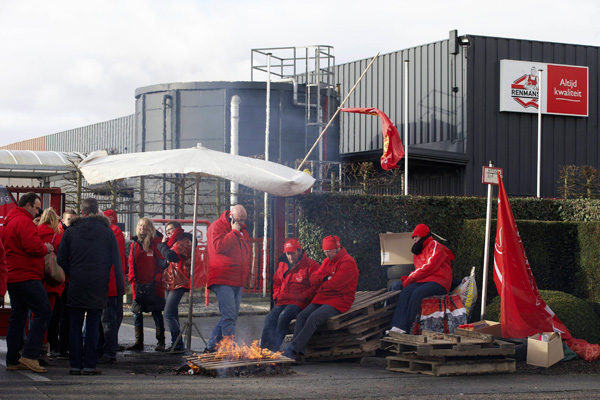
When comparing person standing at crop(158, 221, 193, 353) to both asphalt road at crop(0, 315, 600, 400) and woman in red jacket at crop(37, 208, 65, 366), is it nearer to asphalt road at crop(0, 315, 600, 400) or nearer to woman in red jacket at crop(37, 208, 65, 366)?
asphalt road at crop(0, 315, 600, 400)

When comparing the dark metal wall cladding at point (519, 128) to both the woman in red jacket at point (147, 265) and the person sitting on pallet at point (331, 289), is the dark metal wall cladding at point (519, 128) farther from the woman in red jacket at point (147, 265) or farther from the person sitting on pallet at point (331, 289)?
the woman in red jacket at point (147, 265)

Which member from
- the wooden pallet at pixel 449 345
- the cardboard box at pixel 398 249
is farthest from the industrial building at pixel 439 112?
the wooden pallet at pixel 449 345

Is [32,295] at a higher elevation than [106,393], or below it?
higher

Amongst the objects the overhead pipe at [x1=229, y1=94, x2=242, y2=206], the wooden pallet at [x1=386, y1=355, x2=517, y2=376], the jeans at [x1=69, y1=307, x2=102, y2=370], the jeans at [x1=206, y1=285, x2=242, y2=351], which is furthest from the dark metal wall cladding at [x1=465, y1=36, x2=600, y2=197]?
the jeans at [x1=69, y1=307, x2=102, y2=370]

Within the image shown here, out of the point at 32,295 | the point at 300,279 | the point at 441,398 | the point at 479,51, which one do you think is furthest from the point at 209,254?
the point at 479,51

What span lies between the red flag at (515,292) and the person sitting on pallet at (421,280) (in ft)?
2.56

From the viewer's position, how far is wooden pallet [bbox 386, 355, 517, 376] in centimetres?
820

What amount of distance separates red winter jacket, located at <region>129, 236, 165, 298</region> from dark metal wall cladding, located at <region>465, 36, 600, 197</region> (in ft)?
56.7

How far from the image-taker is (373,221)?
12.9 m

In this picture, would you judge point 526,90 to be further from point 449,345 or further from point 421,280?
point 449,345

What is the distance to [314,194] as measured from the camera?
12586 mm

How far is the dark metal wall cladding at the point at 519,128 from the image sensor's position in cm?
2567

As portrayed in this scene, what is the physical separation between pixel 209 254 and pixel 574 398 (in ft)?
14.3

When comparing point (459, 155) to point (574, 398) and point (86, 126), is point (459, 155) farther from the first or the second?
point (86, 126)
